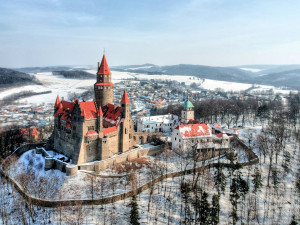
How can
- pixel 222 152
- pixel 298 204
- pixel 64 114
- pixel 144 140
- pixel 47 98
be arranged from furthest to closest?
pixel 47 98
pixel 144 140
pixel 222 152
pixel 64 114
pixel 298 204

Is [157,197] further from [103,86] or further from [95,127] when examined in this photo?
[103,86]

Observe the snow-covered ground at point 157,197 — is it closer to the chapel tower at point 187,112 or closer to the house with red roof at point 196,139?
the house with red roof at point 196,139

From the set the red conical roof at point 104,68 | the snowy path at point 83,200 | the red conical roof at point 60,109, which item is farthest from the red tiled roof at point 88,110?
the snowy path at point 83,200

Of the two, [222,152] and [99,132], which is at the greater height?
[99,132]

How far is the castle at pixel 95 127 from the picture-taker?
48.5 m

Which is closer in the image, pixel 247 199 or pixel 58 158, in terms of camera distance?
pixel 247 199

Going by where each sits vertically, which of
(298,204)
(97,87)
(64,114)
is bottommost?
(298,204)

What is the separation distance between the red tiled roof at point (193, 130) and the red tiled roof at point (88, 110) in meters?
19.8

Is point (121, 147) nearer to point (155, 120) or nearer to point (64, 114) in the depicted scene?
point (64, 114)

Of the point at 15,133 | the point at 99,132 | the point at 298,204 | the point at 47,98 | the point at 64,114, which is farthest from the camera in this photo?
the point at 47,98

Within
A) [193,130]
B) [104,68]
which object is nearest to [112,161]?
[193,130]

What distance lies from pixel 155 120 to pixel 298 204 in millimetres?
43167

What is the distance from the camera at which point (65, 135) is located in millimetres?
52250

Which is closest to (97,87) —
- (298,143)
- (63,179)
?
(63,179)
